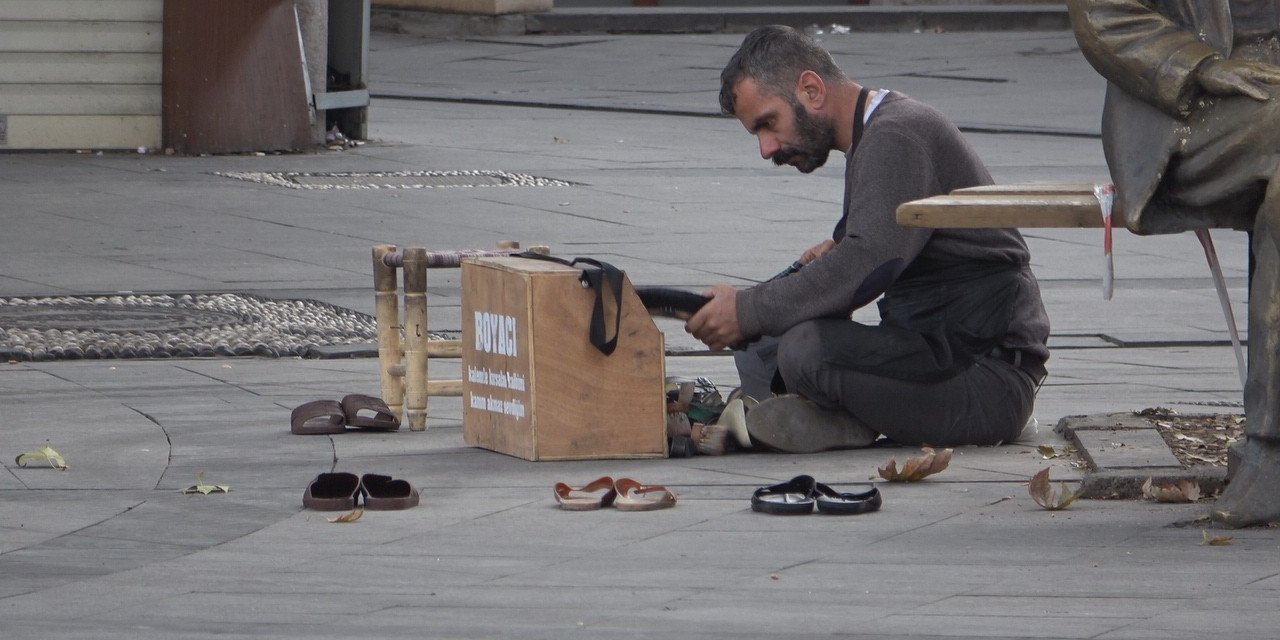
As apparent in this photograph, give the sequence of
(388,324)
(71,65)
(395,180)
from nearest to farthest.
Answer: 1. (388,324)
2. (395,180)
3. (71,65)

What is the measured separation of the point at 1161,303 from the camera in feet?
28.1

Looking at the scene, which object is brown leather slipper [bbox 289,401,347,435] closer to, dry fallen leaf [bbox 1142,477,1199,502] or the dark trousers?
the dark trousers

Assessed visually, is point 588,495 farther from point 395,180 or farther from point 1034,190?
point 395,180

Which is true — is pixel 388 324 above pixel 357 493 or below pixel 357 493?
above

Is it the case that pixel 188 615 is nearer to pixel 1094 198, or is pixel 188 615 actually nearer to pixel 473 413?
pixel 473 413

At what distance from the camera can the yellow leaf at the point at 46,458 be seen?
5.20 m

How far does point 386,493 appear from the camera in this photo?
4.79 metres

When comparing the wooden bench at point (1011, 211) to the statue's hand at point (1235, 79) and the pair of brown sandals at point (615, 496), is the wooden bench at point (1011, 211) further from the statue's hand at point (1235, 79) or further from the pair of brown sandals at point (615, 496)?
the pair of brown sandals at point (615, 496)

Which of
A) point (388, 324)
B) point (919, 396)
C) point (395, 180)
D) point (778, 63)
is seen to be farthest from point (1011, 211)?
point (395, 180)

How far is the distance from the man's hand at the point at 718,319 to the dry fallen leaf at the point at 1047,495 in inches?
36.4

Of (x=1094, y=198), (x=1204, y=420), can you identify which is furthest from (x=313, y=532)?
(x=1204, y=420)

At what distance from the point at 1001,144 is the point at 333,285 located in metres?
7.48

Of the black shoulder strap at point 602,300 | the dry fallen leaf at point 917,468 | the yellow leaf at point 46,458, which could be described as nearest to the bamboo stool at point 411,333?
the black shoulder strap at point 602,300

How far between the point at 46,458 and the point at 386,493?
1019 millimetres
